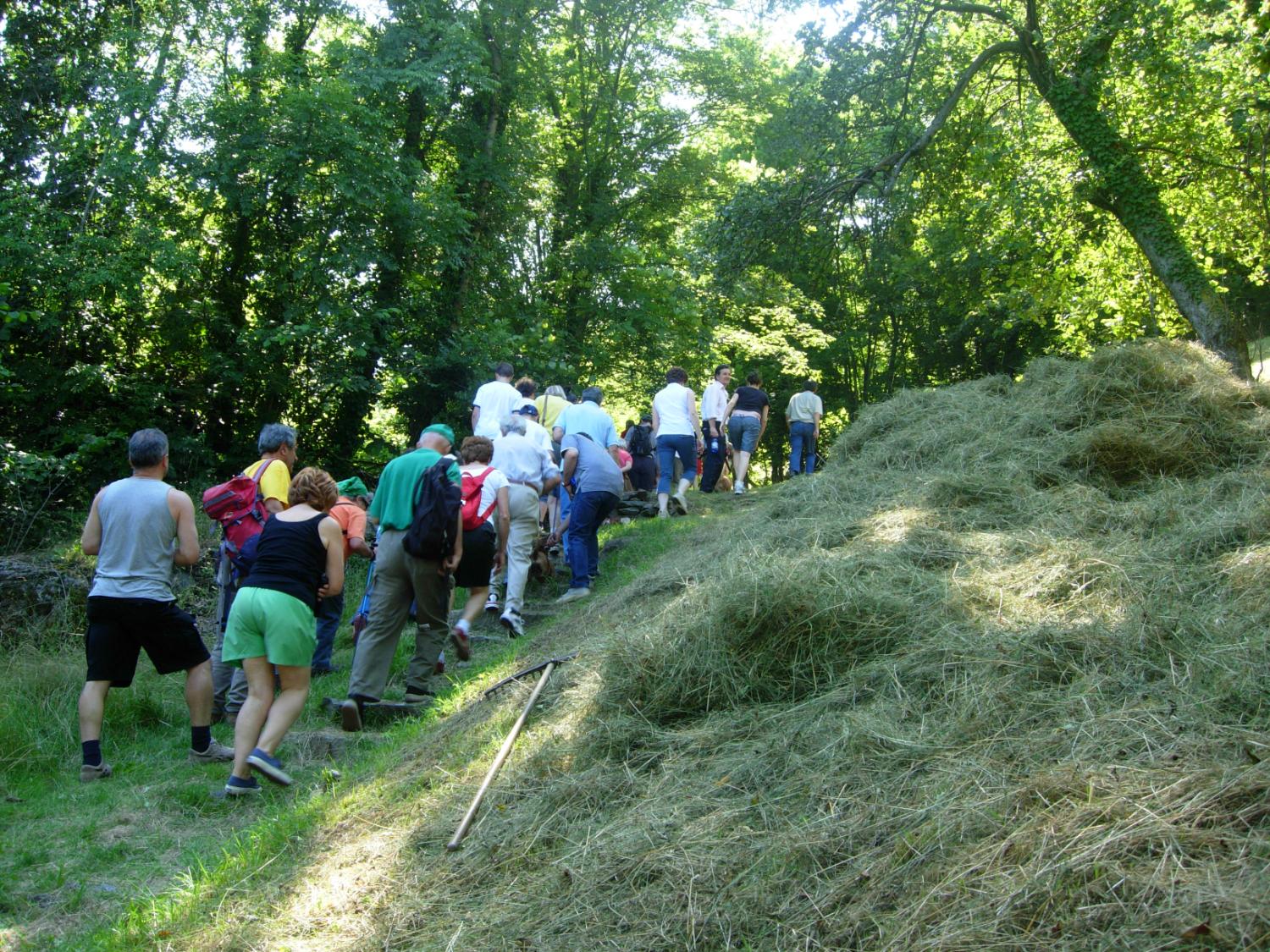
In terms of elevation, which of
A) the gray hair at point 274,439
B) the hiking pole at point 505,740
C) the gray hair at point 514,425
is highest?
the gray hair at point 514,425

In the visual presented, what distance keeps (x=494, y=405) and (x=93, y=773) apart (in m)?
5.44

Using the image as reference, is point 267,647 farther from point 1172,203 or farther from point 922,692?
point 1172,203

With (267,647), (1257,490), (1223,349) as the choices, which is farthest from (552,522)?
(1223,349)

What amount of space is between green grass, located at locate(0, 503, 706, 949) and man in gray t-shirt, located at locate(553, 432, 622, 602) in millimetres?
1449

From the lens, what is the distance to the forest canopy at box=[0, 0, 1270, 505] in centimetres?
1381

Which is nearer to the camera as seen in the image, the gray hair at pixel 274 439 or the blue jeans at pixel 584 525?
the gray hair at pixel 274 439

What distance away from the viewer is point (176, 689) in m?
8.39

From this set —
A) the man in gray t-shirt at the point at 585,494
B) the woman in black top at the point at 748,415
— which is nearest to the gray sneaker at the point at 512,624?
the man in gray t-shirt at the point at 585,494

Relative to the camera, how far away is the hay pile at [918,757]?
3.21m

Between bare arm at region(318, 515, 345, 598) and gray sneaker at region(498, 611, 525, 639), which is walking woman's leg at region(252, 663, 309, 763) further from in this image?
gray sneaker at region(498, 611, 525, 639)

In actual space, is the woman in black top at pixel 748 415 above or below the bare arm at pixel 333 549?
above

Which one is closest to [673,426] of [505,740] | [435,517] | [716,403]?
[716,403]

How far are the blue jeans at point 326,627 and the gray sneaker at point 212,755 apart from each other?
180 cm

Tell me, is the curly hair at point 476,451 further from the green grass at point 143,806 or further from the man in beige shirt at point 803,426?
the man in beige shirt at point 803,426
